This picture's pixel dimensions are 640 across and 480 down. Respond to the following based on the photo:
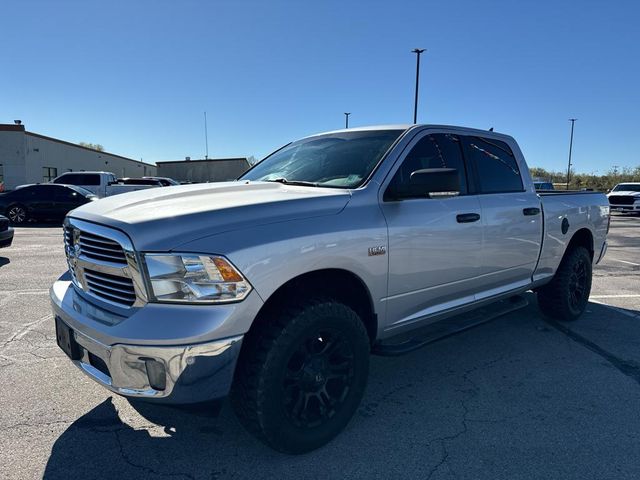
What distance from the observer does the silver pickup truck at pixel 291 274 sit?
2215 millimetres

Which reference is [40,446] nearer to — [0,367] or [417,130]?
[0,367]

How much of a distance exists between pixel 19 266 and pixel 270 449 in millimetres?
7153

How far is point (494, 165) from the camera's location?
4.22 m

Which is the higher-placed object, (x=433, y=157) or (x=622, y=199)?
(x=433, y=157)

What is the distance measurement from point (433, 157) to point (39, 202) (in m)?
16.1

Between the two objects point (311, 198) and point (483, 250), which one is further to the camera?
point (483, 250)

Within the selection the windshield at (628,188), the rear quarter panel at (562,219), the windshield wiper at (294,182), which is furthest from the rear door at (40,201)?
the windshield at (628,188)

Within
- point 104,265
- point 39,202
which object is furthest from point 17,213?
point 104,265

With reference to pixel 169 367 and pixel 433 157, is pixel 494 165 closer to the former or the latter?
pixel 433 157

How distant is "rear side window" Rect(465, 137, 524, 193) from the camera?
13.1 feet

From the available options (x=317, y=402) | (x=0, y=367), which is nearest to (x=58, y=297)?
(x=0, y=367)

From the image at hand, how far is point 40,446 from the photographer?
269cm

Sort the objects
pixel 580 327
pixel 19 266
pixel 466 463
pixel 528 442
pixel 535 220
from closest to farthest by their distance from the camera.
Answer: pixel 466 463, pixel 528 442, pixel 535 220, pixel 580 327, pixel 19 266

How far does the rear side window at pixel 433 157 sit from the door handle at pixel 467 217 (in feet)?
0.70
